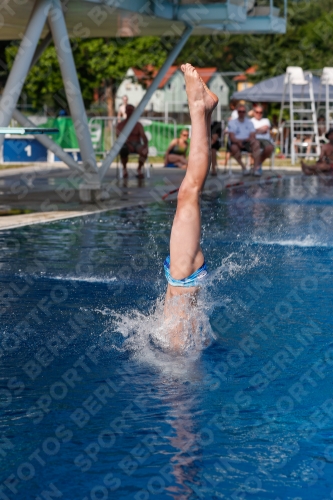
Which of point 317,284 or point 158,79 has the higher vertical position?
point 158,79

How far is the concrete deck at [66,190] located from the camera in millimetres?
12345

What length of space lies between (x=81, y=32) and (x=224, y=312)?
11.5 meters

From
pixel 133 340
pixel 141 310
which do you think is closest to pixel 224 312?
pixel 141 310

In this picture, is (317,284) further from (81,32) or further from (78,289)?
(81,32)

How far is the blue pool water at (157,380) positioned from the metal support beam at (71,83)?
4.23 metres

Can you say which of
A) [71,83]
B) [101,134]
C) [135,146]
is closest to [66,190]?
[135,146]

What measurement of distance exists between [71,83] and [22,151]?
14.3 m

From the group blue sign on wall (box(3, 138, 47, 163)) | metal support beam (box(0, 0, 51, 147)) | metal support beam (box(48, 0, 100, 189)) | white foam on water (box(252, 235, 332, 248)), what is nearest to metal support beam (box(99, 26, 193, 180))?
metal support beam (box(48, 0, 100, 189))

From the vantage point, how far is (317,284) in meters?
7.13

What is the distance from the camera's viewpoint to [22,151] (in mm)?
26344

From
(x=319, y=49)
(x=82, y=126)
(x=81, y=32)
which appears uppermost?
(x=319, y=49)

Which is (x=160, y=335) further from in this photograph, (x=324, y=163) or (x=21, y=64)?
(x=324, y=163)

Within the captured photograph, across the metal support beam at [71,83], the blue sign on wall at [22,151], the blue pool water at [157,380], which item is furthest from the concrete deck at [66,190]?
the blue pool water at [157,380]

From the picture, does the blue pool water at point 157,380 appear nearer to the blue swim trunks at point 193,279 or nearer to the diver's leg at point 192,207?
the blue swim trunks at point 193,279
